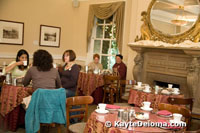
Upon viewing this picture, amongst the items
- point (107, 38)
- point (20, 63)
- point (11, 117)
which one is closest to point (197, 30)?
point (107, 38)

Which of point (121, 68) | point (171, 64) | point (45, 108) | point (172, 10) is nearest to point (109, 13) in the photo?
point (121, 68)

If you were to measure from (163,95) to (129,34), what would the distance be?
3.49 meters

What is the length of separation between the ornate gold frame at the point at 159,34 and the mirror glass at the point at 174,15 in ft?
0.26

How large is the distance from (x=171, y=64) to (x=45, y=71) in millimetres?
3703

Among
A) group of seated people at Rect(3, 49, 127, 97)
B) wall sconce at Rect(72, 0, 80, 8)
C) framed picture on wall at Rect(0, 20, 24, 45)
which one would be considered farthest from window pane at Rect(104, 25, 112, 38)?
group of seated people at Rect(3, 49, 127, 97)

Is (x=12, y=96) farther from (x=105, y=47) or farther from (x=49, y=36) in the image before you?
(x=105, y=47)

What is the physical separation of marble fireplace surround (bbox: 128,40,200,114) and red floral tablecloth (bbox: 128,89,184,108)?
140 cm

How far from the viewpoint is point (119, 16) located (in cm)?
794

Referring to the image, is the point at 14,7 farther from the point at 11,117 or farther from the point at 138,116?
the point at 138,116

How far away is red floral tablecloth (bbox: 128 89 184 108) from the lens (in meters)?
4.47

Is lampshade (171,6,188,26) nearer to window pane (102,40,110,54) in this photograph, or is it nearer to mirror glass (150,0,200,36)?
mirror glass (150,0,200,36)

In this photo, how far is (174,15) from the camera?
6.44m

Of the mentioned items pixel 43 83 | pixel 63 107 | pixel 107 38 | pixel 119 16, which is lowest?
pixel 63 107

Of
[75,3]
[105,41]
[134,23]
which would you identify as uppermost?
[75,3]
